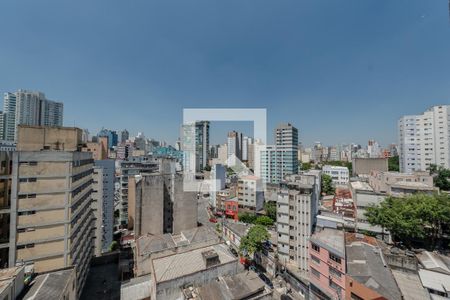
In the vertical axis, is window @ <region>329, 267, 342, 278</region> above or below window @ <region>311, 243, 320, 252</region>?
below

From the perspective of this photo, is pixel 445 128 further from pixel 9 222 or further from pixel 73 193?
pixel 9 222

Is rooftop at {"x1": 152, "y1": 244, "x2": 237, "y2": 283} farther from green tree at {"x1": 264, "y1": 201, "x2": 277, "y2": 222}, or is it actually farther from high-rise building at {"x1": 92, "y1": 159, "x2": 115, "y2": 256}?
green tree at {"x1": 264, "y1": 201, "x2": 277, "y2": 222}

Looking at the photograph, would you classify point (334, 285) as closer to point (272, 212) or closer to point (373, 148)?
point (272, 212)

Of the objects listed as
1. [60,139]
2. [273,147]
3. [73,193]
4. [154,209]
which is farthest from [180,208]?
[273,147]

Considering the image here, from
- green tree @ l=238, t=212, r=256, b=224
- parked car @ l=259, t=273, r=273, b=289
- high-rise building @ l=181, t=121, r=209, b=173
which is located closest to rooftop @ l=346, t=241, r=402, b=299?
parked car @ l=259, t=273, r=273, b=289

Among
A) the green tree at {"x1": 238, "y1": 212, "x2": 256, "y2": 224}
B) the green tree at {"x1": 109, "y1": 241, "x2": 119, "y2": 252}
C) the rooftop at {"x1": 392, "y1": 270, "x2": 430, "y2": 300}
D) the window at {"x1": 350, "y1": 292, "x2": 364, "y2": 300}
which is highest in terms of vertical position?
the rooftop at {"x1": 392, "y1": 270, "x2": 430, "y2": 300}

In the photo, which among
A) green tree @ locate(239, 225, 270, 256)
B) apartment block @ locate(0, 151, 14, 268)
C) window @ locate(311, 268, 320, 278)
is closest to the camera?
apartment block @ locate(0, 151, 14, 268)
